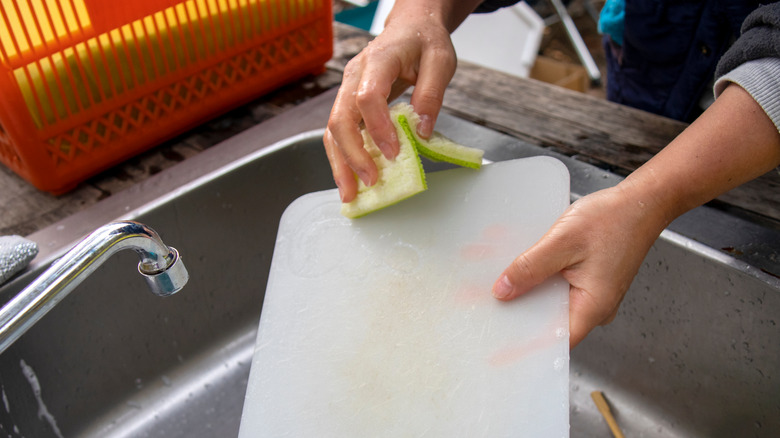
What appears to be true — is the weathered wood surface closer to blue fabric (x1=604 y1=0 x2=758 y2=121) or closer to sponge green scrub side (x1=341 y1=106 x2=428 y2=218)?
blue fabric (x1=604 y1=0 x2=758 y2=121)

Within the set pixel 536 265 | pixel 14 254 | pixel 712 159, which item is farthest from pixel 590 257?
pixel 14 254

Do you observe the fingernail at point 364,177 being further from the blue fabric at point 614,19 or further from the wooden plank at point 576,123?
the blue fabric at point 614,19

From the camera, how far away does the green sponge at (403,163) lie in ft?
2.68

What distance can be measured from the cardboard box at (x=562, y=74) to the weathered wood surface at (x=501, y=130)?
118 cm

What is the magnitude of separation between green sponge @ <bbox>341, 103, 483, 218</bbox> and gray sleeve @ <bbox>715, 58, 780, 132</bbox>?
0.35 m

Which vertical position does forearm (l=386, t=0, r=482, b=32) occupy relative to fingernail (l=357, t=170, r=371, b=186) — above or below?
above

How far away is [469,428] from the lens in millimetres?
638

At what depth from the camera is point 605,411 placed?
3.14 ft

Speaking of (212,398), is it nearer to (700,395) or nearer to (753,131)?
(700,395)

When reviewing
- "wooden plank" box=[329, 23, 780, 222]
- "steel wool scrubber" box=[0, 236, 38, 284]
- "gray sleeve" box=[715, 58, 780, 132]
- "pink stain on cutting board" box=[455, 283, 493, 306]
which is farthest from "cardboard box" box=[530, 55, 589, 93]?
"steel wool scrubber" box=[0, 236, 38, 284]

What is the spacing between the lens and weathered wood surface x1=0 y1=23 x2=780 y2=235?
0.98 m

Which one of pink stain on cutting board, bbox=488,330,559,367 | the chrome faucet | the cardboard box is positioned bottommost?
the cardboard box

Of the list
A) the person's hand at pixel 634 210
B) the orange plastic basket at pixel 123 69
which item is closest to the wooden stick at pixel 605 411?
the person's hand at pixel 634 210

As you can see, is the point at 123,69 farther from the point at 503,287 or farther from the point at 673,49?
the point at 673,49
